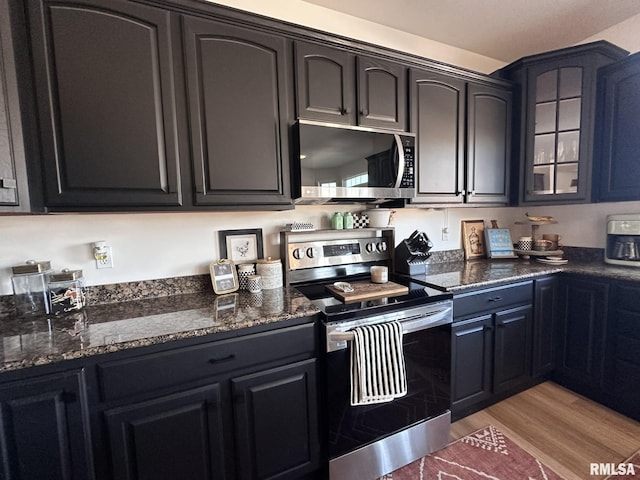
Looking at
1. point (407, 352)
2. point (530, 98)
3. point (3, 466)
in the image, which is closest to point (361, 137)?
point (407, 352)

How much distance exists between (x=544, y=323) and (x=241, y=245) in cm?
224

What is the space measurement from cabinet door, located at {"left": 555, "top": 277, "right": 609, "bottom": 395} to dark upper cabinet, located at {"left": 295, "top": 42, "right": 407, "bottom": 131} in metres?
1.70

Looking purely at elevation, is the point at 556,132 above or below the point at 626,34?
below

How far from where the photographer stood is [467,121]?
2.04 meters

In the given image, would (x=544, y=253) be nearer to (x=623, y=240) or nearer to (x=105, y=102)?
(x=623, y=240)

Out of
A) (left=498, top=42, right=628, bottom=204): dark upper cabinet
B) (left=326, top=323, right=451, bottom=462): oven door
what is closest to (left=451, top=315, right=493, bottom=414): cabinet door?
(left=326, top=323, right=451, bottom=462): oven door

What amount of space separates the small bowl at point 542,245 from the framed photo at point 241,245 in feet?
7.76

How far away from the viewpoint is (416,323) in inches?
56.9

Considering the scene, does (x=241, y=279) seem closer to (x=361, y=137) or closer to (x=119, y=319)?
(x=119, y=319)

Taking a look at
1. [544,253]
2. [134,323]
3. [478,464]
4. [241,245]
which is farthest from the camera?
[544,253]

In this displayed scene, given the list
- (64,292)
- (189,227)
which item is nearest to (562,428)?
(189,227)

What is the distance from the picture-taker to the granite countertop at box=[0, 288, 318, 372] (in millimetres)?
944

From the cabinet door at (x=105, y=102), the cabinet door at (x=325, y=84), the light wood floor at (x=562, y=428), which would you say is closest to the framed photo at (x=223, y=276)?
the cabinet door at (x=105, y=102)

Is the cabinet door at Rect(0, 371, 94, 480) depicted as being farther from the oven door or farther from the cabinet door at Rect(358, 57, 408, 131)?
the cabinet door at Rect(358, 57, 408, 131)
